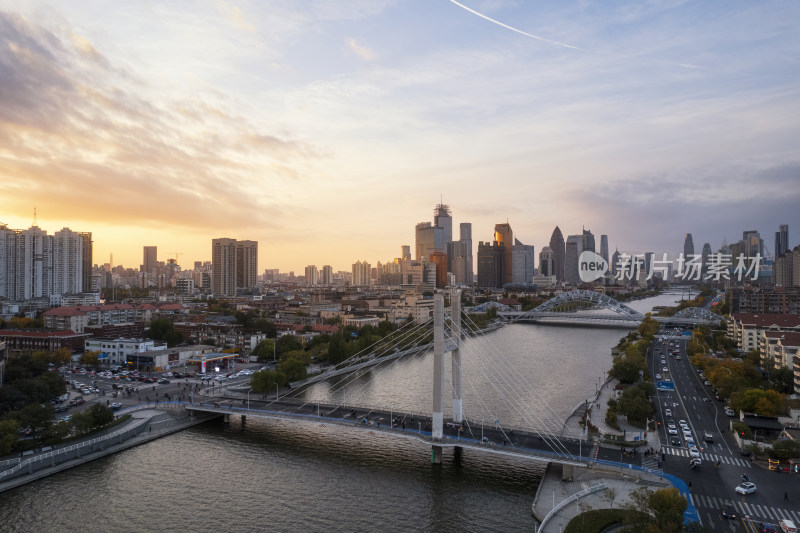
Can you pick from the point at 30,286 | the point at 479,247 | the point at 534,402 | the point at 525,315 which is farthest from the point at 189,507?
the point at 479,247

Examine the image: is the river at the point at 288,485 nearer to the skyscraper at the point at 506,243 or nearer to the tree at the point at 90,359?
the tree at the point at 90,359

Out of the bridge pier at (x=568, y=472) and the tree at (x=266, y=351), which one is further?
the tree at (x=266, y=351)

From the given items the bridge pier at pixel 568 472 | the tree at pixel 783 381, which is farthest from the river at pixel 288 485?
the tree at pixel 783 381

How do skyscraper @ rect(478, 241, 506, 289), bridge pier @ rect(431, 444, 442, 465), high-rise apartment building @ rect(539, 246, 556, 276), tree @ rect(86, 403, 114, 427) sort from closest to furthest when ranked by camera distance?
1. bridge pier @ rect(431, 444, 442, 465)
2. tree @ rect(86, 403, 114, 427)
3. skyscraper @ rect(478, 241, 506, 289)
4. high-rise apartment building @ rect(539, 246, 556, 276)

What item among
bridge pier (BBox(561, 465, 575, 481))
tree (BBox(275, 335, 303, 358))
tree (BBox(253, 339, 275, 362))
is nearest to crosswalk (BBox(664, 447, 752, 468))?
bridge pier (BBox(561, 465, 575, 481))

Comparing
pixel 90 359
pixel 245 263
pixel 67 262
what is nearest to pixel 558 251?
pixel 245 263

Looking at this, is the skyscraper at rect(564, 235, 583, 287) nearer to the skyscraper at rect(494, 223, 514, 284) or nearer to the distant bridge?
the skyscraper at rect(494, 223, 514, 284)
